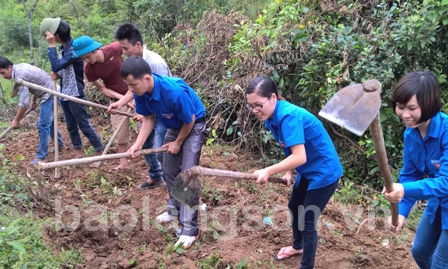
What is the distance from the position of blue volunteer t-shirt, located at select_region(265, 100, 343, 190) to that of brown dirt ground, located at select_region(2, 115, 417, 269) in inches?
40.3

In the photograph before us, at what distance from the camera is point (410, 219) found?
3889 mm

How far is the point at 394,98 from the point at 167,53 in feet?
19.3

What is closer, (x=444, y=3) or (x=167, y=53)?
(x=444, y=3)

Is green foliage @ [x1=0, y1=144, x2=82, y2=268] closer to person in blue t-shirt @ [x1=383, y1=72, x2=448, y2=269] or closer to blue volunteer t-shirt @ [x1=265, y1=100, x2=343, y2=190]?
blue volunteer t-shirt @ [x1=265, y1=100, x2=343, y2=190]

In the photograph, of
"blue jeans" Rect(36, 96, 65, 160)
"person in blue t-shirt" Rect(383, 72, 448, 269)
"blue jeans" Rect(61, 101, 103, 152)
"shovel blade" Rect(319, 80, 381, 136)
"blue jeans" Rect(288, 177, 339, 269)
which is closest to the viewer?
"shovel blade" Rect(319, 80, 381, 136)

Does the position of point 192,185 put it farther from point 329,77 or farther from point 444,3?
point 444,3

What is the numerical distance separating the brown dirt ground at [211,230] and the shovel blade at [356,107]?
67.7 inches

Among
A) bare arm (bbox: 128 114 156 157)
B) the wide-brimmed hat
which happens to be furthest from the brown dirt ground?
the wide-brimmed hat

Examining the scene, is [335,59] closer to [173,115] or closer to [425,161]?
[173,115]

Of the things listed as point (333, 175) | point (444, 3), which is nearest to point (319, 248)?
point (333, 175)

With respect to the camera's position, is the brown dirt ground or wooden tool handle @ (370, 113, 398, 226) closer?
wooden tool handle @ (370, 113, 398, 226)

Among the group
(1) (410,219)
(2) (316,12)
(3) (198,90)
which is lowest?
(1) (410,219)

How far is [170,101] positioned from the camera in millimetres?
2842

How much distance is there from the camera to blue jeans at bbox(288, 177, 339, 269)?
239 cm
